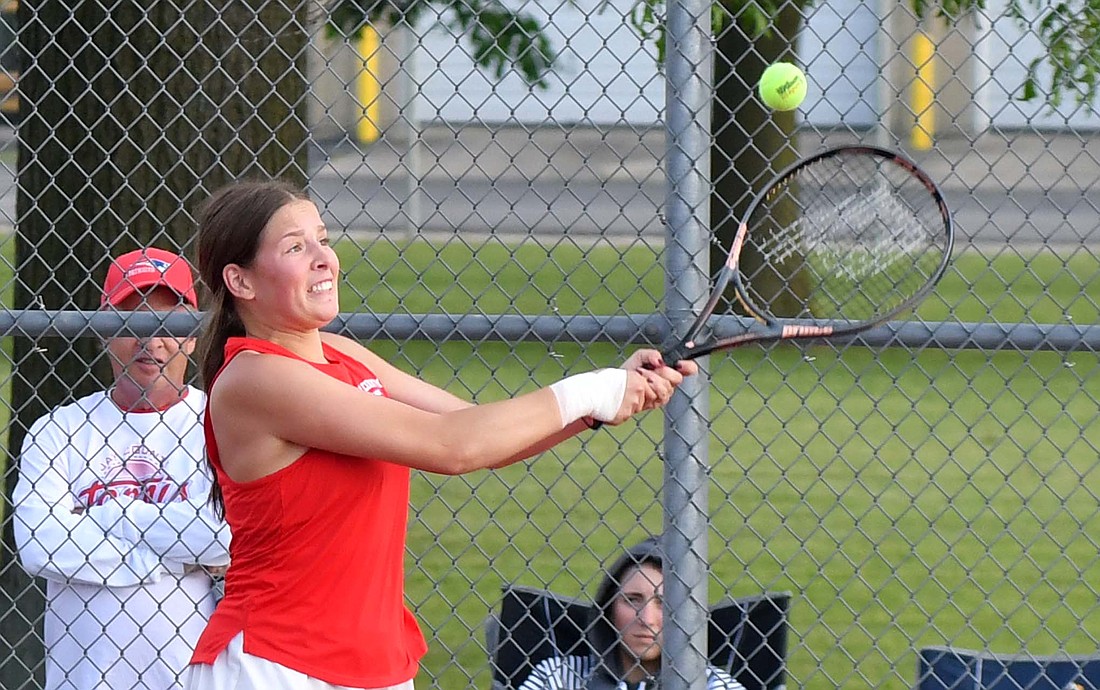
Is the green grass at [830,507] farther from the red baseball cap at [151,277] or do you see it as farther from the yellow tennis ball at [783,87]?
the yellow tennis ball at [783,87]

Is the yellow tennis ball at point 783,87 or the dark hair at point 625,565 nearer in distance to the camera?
the yellow tennis ball at point 783,87

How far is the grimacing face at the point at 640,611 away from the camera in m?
3.92

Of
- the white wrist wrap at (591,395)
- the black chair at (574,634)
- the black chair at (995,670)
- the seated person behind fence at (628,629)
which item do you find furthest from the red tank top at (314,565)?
the black chair at (995,670)

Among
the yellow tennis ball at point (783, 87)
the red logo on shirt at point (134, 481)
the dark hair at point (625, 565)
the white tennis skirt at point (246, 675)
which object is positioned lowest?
the white tennis skirt at point (246, 675)

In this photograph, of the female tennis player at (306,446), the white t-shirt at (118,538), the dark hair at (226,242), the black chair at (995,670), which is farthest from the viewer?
the black chair at (995,670)

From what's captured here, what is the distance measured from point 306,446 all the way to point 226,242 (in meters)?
0.40

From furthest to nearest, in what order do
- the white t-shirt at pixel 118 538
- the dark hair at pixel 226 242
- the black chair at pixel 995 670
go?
the black chair at pixel 995 670 → the white t-shirt at pixel 118 538 → the dark hair at pixel 226 242

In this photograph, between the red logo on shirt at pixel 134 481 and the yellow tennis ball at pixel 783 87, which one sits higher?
the yellow tennis ball at pixel 783 87

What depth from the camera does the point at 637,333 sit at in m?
3.11

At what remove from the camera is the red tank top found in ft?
8.23

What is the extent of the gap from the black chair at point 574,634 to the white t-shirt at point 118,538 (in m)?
0.98

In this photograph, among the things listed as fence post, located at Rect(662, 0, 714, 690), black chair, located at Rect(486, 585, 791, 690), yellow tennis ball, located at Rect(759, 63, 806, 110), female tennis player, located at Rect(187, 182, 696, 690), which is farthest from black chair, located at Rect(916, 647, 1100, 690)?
female tennis player, located at Rect(187, 182, 696, 690)

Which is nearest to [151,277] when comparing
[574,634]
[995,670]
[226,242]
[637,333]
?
[226,242]

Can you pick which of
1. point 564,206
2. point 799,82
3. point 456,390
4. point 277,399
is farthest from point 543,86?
point 564,206
